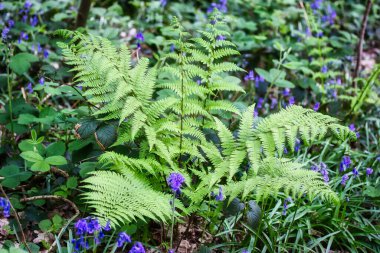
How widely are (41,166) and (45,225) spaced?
390 mm

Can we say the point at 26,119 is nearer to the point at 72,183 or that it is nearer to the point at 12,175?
the point at 12,175

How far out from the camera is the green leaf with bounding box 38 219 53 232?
2742mm

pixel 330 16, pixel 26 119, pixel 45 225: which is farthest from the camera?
pixel 330 16

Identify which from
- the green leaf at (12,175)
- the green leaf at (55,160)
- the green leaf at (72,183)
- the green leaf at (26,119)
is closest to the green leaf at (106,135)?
the green leaf at (55,160)

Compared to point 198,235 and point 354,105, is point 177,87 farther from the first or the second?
point 354,105

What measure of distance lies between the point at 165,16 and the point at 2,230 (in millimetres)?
3643

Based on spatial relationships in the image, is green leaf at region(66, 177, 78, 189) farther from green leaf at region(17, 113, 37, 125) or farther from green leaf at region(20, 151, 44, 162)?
green leaf at region(17, 113, 37, 125)

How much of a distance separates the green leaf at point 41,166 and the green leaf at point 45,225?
36 centimetres

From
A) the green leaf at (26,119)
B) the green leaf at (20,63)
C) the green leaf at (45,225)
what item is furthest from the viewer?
the green leaf at (20,63)

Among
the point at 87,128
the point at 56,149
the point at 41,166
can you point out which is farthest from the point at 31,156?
the point at 87,128

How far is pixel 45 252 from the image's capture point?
2.68 metres

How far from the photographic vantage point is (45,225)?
275 cm

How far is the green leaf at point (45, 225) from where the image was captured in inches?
108

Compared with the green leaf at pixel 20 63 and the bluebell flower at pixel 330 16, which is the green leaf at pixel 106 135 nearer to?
the green leaf at pixel 20 63
